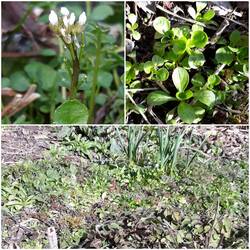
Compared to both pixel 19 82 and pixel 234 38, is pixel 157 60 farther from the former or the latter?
pixel 19 82

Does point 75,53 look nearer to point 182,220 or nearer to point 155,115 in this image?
point 155,115

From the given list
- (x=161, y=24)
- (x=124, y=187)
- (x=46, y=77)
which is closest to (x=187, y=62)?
(x=161, y=24)

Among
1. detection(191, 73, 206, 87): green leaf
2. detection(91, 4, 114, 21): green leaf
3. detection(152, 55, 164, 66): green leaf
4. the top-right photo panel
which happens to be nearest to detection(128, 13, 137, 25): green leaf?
the top-right photo panel

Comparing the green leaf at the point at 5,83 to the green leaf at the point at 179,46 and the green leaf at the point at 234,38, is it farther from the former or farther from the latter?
the green leaf at the point at 234,38

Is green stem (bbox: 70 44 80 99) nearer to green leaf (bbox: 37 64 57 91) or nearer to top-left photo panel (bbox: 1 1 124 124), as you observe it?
top-left photo panel (bbox: 1 1 124 124)

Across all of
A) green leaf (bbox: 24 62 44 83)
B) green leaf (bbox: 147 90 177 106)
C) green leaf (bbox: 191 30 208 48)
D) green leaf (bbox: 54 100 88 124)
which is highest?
green leaf (bbox: 191 30 208 48)

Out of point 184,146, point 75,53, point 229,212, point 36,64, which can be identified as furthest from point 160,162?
point 36,64
